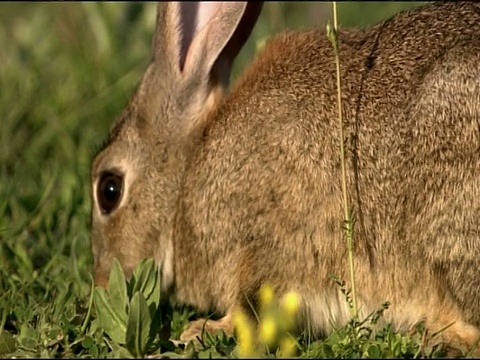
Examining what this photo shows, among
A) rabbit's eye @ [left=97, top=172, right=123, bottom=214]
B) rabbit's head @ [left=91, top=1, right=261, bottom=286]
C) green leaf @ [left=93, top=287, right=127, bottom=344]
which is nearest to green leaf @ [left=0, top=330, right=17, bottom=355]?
green leaf @ [left=93, top=287, right=127, bottom=344]

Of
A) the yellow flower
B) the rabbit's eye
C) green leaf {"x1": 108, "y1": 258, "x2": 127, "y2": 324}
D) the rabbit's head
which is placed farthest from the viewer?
the rabbit's eye

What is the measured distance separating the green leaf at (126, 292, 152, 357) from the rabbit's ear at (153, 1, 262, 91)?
1539 mm

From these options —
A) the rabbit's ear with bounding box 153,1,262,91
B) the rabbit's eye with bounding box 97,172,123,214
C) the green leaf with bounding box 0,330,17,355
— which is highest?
the rabbit's ear with bounding box 153,1,262,91

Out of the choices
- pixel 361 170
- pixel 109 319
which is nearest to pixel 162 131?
pixel 361 170

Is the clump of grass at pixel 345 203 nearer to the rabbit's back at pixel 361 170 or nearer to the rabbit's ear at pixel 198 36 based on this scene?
the rabbit's back at pixel 361 170

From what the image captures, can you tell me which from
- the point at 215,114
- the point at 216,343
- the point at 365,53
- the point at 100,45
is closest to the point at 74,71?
the point at 100,45

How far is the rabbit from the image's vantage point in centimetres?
507

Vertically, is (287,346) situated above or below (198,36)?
below

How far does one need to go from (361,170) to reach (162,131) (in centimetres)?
114

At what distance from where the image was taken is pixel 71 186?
22.5 feet

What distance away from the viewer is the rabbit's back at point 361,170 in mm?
5043

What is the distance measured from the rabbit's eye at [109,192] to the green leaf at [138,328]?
138cm

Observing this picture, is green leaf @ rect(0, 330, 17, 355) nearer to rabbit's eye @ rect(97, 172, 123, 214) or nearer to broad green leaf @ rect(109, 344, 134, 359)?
broad green leaf @ rect(109, 344, 134, 359)

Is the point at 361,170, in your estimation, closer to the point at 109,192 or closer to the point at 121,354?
the point at 121,354
